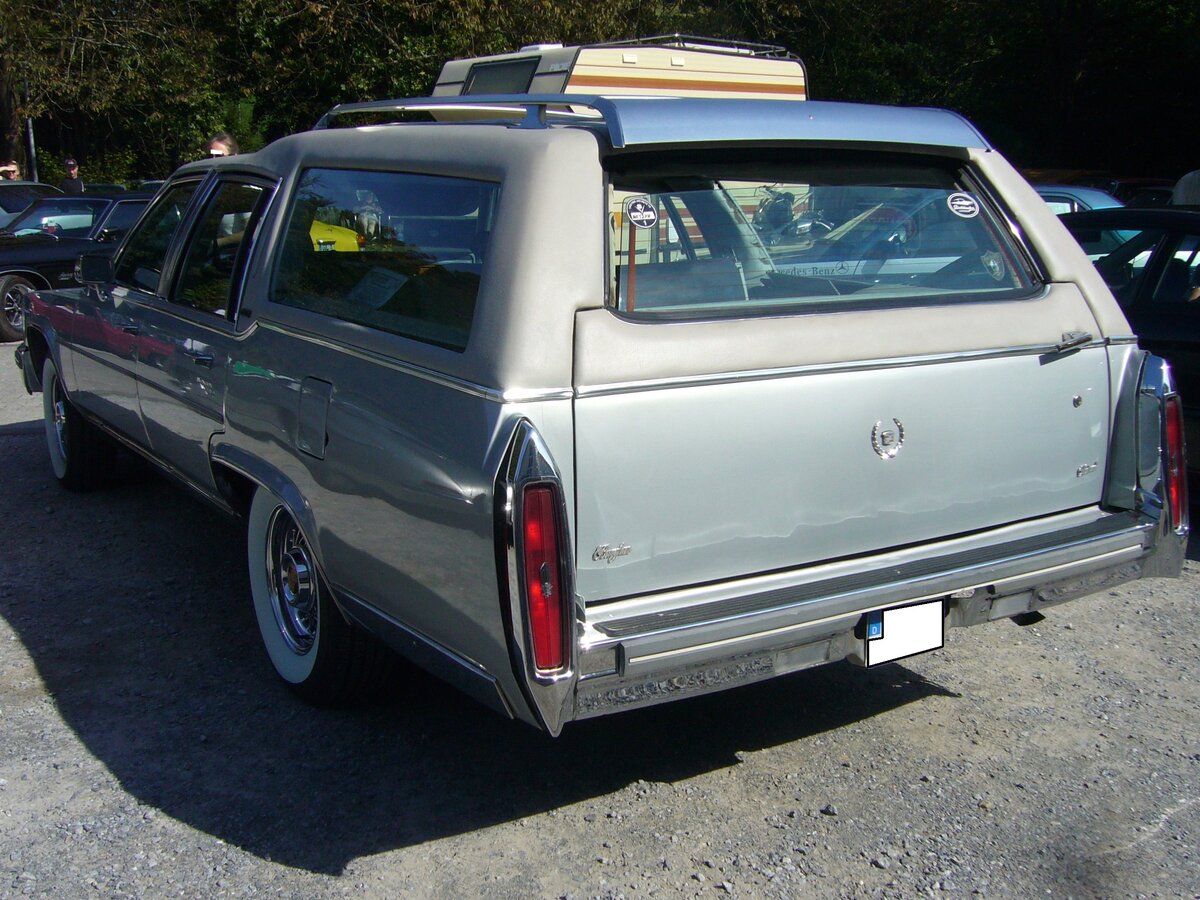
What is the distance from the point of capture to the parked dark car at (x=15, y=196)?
51.8 ft

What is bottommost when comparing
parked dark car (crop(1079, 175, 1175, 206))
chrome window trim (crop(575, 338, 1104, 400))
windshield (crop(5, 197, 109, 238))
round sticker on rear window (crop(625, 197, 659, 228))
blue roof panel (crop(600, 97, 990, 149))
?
parked dark car (crop(1079, 175, 1175, 206))

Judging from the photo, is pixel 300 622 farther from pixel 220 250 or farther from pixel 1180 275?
pixel 1180 275

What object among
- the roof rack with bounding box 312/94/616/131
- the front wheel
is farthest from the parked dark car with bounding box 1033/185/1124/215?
the front wheel

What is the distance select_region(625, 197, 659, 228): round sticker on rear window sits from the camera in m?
3.29

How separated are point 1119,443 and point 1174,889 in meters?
1.33

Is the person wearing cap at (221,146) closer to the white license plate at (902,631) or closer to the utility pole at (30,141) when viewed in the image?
the white license plate at (902,631)

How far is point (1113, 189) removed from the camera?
17.9 m

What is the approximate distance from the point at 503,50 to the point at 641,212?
65.3 feet

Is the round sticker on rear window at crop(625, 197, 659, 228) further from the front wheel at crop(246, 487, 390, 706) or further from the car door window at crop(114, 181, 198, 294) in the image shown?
the car door window at crop(114, 181, 198, 294)

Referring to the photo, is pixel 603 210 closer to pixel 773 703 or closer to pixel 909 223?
pixel 909 223

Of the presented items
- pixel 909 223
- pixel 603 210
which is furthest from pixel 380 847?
pixel 909 223

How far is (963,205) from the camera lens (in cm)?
392

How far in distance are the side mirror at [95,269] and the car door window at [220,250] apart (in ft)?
2.90

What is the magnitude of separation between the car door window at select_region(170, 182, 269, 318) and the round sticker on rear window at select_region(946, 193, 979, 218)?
2382mm
